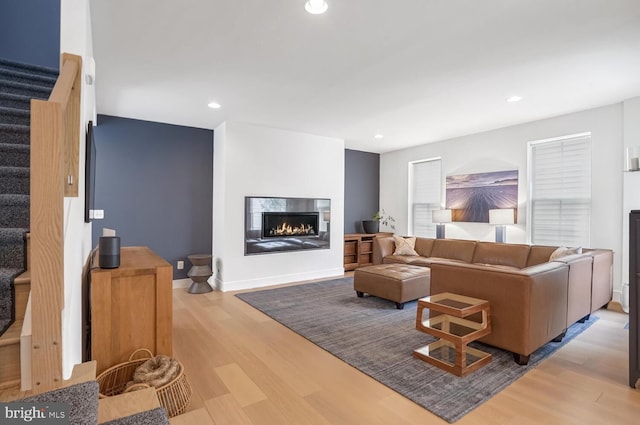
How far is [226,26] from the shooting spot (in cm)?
232

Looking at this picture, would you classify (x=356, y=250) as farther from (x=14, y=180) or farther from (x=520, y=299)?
(x=14, y=180)

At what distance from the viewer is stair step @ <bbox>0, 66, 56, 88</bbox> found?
98.7 inches

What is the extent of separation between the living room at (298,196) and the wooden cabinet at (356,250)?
18.8 inches

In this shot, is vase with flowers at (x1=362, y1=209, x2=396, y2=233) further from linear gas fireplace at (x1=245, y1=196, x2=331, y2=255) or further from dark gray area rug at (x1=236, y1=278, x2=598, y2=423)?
dark gray area rug at (x1=236, y1=278, x2=598, y2=423)

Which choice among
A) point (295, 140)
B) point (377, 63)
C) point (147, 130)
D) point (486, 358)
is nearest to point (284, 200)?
point (295, 140)

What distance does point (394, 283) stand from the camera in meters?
3.88

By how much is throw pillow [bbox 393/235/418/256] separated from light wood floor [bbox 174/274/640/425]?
105 inches

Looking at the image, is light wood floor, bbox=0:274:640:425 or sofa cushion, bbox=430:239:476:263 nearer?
light wood floor, bbox=0:274:640:425

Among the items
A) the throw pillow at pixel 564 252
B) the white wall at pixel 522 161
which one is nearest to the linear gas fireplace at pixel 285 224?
the white wall at pixel 522 161

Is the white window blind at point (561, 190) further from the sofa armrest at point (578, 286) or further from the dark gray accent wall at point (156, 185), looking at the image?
the dark gray accent wall at point (156, 185)

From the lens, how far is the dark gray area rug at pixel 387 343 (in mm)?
2088

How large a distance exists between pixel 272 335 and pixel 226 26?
2.63m

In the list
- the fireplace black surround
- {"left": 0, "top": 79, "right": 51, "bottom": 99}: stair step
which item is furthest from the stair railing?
the fireplace black surround

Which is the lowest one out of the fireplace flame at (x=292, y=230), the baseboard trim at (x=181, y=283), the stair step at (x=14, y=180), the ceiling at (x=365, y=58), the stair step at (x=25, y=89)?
the baseboard trim at (x=181, y=283)
